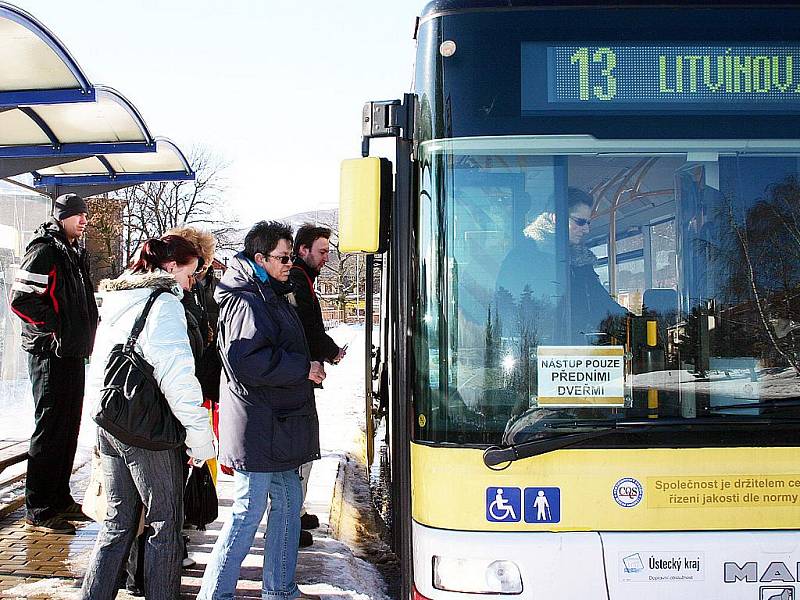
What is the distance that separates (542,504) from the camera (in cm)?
304

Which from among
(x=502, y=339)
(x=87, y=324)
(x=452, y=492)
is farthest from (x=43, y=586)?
(x=502, y=339)

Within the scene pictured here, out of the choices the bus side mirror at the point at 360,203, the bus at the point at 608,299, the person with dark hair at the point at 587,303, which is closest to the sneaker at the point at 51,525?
the bus at the point at 608,299

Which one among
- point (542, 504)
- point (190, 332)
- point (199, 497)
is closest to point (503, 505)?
point (542, 504)

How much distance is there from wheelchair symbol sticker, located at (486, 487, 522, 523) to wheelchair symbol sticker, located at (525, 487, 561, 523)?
3 centimetres

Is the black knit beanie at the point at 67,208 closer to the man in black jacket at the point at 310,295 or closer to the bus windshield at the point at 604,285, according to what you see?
the man in black jacket at the point at 310,295

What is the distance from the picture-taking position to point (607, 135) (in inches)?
124

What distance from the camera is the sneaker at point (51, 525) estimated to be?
5.82 m

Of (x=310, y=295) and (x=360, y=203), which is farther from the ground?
(x=360, y=203)

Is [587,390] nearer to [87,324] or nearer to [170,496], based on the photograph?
[170,496]

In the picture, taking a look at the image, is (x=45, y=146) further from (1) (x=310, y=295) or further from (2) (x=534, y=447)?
(2) (x=534, y=447)

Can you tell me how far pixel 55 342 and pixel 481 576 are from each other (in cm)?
378

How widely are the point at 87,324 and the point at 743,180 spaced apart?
14.1ft

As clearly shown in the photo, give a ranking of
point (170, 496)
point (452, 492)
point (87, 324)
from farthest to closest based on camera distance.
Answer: point (87, 324) → point (170, 496) → point (452, 492)

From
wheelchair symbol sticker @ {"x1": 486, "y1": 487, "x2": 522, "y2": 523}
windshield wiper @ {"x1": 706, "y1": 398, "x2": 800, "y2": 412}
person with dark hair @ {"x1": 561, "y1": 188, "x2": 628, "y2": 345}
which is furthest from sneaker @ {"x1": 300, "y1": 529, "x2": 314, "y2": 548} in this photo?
windshield wiper @ {"x1": 706, "y1": 398, "x2": 800, "y2": 412}
